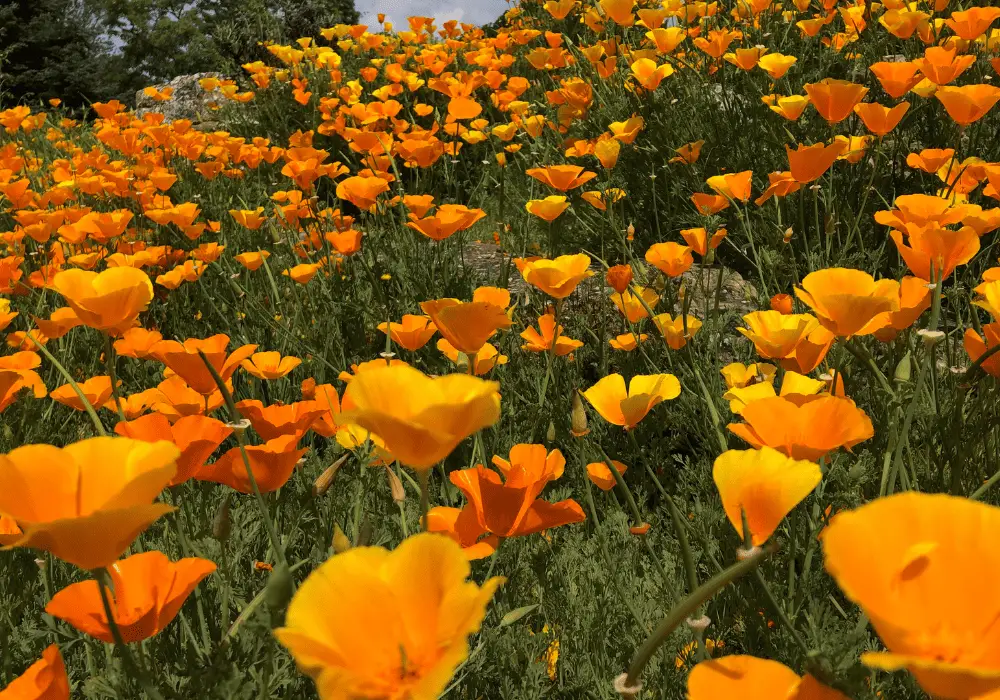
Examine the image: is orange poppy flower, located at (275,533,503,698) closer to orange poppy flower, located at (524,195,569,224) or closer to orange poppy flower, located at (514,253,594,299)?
orange poppy flower, located at (514,253,594,299)

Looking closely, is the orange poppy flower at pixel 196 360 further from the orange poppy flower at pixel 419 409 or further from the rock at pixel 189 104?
the rock at pixel 189 104

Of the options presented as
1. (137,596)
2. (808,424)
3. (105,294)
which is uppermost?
(105,294)

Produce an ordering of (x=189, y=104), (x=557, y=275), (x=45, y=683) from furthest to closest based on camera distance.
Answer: (x=189, y=104) < (x=557, y=275) < (x=45, y=683)

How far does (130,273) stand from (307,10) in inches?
556

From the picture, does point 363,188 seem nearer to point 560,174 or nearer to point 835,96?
point 560,174

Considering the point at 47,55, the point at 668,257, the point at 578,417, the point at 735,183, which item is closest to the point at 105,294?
the point at 578,417

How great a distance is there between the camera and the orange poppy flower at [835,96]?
2.16 metres

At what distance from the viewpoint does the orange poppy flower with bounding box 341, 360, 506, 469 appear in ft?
2.29

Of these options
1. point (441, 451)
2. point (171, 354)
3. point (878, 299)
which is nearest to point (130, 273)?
point (171, 354)

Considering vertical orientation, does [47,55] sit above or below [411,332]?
above

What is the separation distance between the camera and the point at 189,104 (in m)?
8.52

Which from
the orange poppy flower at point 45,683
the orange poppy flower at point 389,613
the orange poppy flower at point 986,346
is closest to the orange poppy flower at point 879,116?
the orange poppy flower at point 986,346

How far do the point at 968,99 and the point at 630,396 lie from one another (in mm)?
1483

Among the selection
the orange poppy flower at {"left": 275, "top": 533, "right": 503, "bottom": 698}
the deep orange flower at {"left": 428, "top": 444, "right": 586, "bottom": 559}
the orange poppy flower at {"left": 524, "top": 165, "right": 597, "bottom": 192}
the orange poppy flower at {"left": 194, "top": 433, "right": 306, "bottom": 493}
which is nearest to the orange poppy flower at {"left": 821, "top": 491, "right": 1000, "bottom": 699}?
the orange poppy flower at {"left": 275, "top": 533, "right": 503, "bottom": 698}
